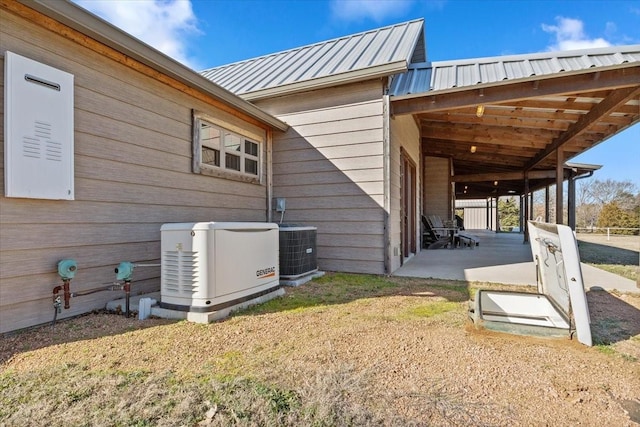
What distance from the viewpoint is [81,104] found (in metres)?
2.84

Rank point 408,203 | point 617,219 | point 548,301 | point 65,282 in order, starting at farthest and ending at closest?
1. point 617,219
2. point 408,203
3. point 548,301
4. point 65,282

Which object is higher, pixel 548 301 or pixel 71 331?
pixel 548 301

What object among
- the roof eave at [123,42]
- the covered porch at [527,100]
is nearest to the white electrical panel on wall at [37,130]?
the roof eave at [123,42]

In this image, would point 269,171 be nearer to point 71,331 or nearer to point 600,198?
point 71,331

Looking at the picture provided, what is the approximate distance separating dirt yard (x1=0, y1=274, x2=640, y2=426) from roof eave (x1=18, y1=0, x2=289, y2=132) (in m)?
2.46

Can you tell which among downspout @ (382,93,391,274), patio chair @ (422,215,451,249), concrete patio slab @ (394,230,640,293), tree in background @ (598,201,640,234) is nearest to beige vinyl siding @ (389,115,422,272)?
downspout @ (382,93,391,274)

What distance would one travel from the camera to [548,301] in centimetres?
293

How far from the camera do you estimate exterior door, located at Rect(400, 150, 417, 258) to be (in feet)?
21.0

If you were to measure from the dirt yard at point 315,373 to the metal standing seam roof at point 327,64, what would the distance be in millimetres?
3562

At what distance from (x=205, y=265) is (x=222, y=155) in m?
2.28

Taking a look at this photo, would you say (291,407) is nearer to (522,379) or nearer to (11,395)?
(522,379)

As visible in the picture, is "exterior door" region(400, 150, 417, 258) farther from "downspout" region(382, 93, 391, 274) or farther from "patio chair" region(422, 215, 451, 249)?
"patio chair" region(422, 215, 451, 249)

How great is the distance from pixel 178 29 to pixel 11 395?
696 cm

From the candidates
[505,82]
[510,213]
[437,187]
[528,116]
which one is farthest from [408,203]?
[510,213]
